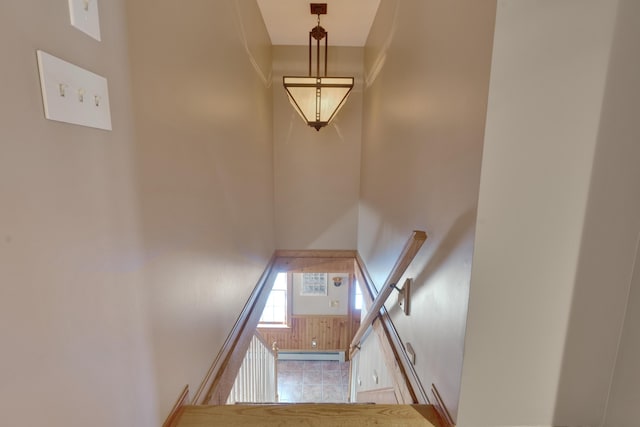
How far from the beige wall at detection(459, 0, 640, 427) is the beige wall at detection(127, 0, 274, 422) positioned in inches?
46.2

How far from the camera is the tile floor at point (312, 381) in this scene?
6.34 meters

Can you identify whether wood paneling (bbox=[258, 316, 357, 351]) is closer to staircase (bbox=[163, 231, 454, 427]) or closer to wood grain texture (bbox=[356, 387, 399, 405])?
wood grain texture (bbox=[356, 387, 399, 405])

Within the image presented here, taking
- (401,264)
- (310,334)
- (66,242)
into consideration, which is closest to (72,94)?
(66,242)

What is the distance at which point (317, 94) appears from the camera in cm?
284

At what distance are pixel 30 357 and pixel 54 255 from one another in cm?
22

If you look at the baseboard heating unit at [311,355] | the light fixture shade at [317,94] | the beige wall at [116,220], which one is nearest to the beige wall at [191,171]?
the beige wall at [116,220]

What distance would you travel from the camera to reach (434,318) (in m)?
1.49

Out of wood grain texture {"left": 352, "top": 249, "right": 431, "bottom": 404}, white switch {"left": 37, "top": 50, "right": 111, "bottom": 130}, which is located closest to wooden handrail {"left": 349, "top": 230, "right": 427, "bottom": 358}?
wood grain texture {"left": 352, "top": 249, "right": 431, "bottom": 404}

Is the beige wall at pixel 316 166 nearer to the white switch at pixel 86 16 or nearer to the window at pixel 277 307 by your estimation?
the white switch at pixel 86 16

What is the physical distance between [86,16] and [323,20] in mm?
2953

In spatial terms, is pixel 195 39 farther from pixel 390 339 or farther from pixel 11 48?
pixel 390 339

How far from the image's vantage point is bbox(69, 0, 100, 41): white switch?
78 cm

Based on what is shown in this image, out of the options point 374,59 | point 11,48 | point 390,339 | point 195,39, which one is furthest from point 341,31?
point 11,48

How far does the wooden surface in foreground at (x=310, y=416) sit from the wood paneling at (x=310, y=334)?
6.15 metres
